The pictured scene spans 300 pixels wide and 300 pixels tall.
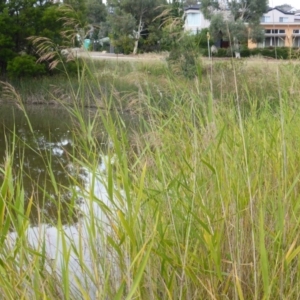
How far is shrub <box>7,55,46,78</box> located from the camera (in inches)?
564

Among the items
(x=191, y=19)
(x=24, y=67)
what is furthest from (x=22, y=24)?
(x=191, y=19)

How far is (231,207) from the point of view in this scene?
1.41 metres

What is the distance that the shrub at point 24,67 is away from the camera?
47.0ft

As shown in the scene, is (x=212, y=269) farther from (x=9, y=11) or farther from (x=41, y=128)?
(x=9, y=11)

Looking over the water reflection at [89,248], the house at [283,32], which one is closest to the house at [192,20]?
the house at [283,32]

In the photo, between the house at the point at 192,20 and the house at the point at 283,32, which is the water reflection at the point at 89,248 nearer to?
the house at the point at 283,32

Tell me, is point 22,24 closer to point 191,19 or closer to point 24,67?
point 24,67

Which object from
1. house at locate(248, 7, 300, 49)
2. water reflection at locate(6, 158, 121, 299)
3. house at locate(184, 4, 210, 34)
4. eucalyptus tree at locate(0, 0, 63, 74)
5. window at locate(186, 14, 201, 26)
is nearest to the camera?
water reflection at locate(6, 158, 121, 299)

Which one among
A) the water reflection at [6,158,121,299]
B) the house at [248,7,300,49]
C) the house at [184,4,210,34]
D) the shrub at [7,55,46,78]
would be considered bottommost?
the shrub at [7,55,46,78]

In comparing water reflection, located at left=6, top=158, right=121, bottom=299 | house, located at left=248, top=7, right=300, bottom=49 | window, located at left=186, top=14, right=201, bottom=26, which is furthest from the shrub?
water reflection, located at left=6, top=158, right=121, bottom=299

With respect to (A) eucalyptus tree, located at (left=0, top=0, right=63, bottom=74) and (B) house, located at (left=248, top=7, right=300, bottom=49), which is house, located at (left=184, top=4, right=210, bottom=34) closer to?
(B) house, located at (left=248, top=7, right=300, bottom=49)

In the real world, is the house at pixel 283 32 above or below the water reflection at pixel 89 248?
above

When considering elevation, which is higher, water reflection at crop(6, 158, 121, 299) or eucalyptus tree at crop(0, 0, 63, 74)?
eucalyptus tree at crop(0, 0, 63, 74)

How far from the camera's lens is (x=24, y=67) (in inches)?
565
